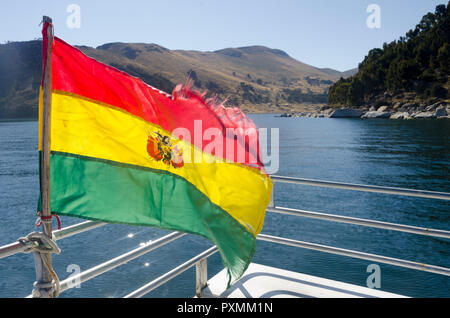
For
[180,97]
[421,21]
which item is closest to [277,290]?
[180,97]

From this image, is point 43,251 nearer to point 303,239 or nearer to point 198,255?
point 198,255

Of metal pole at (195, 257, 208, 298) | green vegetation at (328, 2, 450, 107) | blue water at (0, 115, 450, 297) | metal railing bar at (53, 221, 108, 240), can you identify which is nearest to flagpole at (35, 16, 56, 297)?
metal railing bar at (53, 221, 108, 240)

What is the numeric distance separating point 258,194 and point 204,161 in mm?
465

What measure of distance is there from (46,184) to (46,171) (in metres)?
0.07

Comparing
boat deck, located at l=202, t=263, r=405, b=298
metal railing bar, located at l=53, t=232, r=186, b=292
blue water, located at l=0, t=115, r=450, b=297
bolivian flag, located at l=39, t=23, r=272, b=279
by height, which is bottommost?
blue water, located at l=0, t=115, r=450, b=297

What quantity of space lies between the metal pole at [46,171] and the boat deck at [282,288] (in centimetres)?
191

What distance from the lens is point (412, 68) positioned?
102062mm

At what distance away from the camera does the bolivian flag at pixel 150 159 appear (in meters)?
2.50

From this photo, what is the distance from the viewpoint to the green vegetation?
330 ft

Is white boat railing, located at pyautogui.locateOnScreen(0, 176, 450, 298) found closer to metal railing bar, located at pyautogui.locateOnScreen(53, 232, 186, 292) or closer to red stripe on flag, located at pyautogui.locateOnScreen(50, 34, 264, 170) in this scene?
metal railing bar, located at pyautogui.locateOnScreen(53, 232, 186, 292)

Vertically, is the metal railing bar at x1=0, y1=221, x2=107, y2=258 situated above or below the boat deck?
above

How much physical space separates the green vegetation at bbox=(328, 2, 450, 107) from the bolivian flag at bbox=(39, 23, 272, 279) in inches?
4292

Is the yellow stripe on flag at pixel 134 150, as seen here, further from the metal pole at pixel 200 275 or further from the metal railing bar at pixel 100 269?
the metal pole at pixel 200 275

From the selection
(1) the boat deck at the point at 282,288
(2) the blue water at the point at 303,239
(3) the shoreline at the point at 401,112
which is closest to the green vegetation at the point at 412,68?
(3) the shoreline at the point at 401,112
